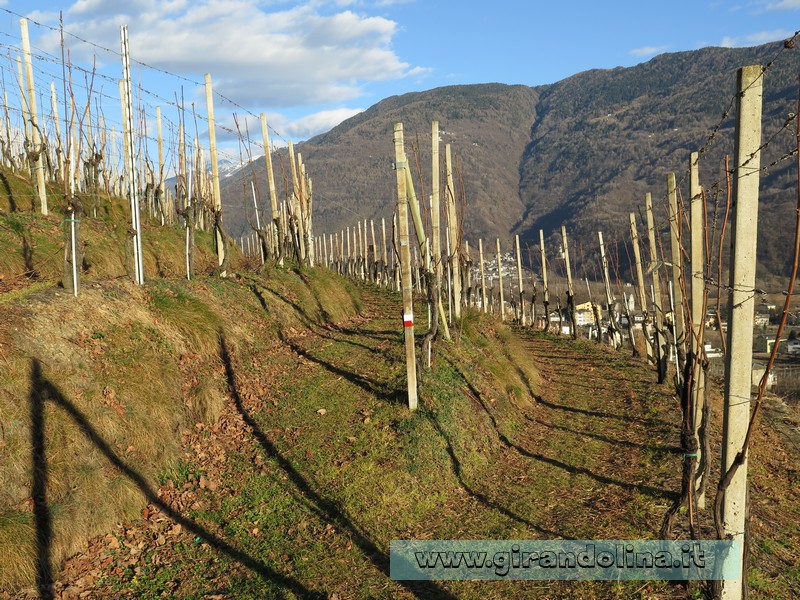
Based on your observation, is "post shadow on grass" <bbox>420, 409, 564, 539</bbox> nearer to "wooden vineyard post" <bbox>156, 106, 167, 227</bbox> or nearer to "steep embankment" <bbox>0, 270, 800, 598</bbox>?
"steep embankment" <bbox>0, 270, 800, 598</bbox>

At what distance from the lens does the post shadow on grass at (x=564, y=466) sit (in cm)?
820

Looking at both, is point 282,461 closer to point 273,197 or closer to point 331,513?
point 331,513

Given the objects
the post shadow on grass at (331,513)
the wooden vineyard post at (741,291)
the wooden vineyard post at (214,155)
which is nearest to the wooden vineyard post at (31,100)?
the wooden vineyard post at (214,155)

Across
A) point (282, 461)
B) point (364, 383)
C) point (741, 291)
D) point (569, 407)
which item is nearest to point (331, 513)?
point (282, 461)

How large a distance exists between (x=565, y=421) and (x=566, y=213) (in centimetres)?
12094

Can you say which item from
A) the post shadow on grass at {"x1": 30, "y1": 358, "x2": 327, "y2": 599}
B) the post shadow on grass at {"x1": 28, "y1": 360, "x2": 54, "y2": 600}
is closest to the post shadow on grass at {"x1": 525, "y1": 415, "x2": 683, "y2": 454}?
the post shadow on grass at {"x1": 30, "y1": 358, "x2": 327, "y2": 599}

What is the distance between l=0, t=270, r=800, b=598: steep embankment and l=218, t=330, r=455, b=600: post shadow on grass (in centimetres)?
2

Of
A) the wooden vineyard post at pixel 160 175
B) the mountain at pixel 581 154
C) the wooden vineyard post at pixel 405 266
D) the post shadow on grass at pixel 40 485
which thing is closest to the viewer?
the post shadow on grass at pixel 40 485

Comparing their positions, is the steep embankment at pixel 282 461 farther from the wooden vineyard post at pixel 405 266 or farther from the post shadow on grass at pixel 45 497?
the wooden vineyard post at pixel 405 266

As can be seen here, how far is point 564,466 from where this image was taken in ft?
31.2

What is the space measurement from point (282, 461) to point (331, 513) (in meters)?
1.39

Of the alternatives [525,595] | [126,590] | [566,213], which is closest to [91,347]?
[126,590]

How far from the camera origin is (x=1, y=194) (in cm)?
1598

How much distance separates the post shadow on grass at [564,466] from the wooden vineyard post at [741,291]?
10.6 ft
